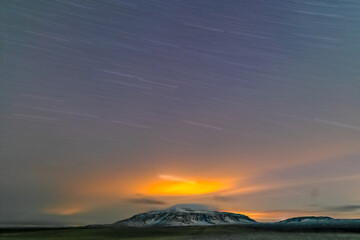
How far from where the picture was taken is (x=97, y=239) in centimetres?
7569

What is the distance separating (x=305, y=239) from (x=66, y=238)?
52.2 metres

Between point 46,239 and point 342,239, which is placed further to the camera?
point 46,239

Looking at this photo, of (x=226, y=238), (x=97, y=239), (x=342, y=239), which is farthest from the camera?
(x=97, y=239)

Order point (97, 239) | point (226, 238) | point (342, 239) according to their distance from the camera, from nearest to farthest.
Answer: point (342, 239)
point (226, 238)
point (97, 239)

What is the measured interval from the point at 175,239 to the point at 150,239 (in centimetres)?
619

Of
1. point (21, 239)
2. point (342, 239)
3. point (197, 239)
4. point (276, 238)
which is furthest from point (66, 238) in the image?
point (342, 239)

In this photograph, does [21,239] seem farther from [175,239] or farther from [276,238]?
[276,238]

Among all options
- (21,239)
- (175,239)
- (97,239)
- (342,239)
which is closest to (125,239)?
(97,239)

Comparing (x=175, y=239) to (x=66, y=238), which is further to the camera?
(x=66, y=238)

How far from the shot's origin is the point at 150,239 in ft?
242

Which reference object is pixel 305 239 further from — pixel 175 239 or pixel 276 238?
pixel 175 239

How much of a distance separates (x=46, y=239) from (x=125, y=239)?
17.9m

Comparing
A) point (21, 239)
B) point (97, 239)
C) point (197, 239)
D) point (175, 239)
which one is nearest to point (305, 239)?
point (197, 239)

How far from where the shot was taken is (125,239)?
76688mm
